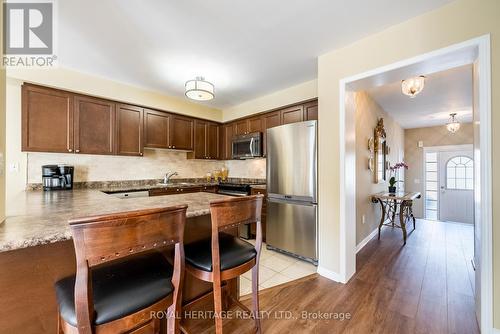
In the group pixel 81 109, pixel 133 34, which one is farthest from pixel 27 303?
pixel 81 109

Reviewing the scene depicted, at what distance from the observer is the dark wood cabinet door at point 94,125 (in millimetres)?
2805

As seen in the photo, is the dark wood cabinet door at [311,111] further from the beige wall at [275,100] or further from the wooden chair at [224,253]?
the wooden chair at [224,253]

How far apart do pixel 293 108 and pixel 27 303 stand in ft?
11.0

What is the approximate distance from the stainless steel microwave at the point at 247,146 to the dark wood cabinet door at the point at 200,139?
63 cm

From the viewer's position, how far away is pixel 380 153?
4117mm

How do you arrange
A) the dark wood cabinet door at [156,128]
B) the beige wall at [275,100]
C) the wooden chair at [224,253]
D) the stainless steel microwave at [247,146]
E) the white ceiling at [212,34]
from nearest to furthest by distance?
the wooden chair at [224,253] → the white ceiling at [212,34] → the beige wall at [275,100] → the dark wood cabinet door at [156,128] → the stainless steel microwave at [247,146]

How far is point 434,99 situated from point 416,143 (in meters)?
2.84

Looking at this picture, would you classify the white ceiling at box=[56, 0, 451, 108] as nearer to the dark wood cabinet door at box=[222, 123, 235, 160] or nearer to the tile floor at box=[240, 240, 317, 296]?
the dark wood cabinet door at box=[222, 123, 235, 160]

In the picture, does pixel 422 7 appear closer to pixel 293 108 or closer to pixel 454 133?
pixel 293 108

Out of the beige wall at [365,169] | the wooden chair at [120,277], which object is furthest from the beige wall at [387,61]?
the wooden chair at [120,277]

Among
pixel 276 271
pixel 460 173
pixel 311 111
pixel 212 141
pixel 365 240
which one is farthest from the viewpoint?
pixel 460 173

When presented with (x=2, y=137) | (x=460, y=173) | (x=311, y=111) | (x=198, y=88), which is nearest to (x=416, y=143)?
(x=460, y=173)

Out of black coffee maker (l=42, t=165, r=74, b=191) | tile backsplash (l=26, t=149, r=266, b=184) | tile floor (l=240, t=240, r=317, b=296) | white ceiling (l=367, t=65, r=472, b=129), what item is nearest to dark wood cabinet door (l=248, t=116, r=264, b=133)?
tile backsplash (l=26, t=149, r=266, b=184)

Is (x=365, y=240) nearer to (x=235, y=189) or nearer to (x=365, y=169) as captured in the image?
(x=365, y=169)
